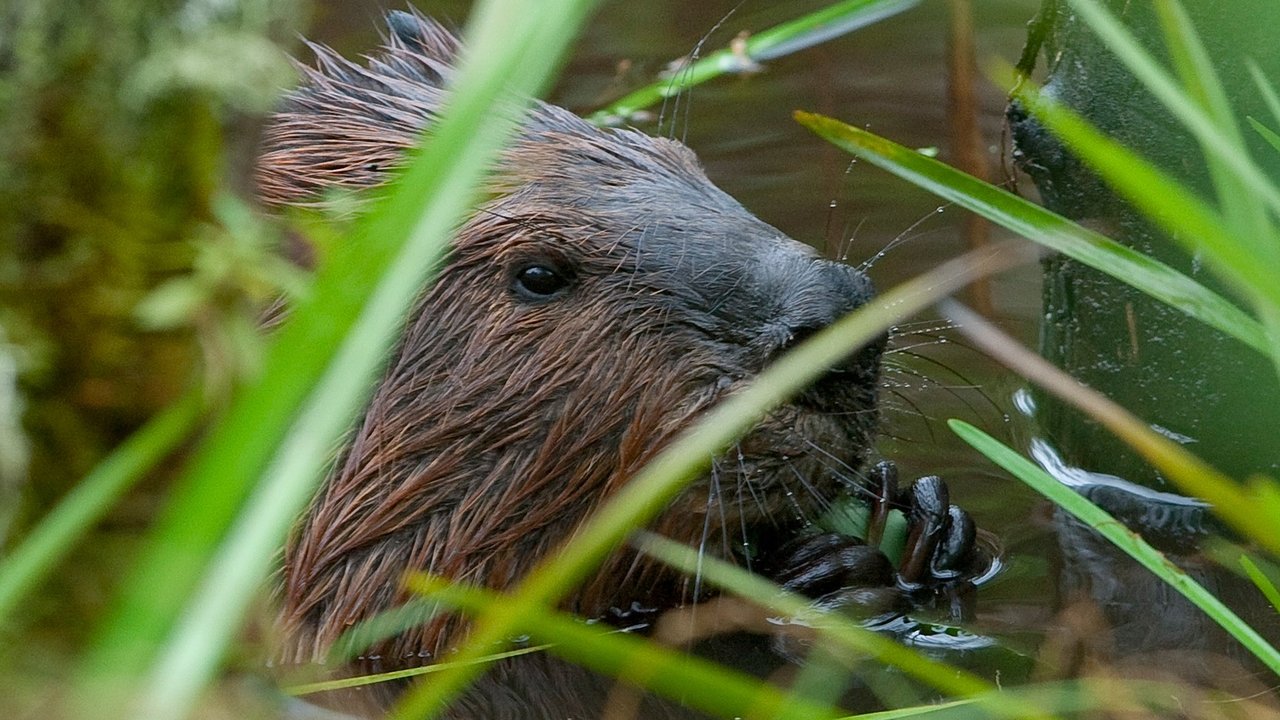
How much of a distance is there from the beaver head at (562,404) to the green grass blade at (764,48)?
0.53 metres

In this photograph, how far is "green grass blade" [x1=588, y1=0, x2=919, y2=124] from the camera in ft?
9.14

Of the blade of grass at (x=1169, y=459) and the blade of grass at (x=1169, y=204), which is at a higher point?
the blade of grass at (x=1169, y=204)

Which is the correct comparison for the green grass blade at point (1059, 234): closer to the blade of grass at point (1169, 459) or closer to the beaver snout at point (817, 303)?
the blade of grass at point (1169, 459)

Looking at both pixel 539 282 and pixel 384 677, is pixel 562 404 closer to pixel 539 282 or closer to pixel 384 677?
pixel 539 282

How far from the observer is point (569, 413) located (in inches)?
90.7

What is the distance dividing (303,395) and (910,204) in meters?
3.14

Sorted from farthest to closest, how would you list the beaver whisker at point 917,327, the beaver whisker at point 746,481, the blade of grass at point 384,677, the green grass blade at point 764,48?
the green grass blade at point 764,48 < the beaver whisker at point 917,327 < the beaver whisker at point 746,481 < the blade of grass at point 384,677

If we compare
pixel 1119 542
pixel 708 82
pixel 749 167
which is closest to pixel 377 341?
pixel 1119 542

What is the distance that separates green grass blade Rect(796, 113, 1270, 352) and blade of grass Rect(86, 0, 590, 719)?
756mm

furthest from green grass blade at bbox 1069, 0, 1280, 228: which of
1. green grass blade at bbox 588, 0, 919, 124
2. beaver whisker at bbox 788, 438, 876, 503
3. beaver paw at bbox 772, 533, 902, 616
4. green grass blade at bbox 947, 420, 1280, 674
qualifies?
green grass blade at bbox 588, 0, 919, 124

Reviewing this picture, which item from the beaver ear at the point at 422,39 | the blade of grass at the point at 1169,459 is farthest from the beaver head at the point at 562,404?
the blade of grass at the point at 1169,459

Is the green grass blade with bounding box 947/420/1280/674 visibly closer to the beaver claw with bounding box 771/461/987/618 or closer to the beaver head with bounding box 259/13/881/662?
the beaver head with bounding box 259/13/881/662

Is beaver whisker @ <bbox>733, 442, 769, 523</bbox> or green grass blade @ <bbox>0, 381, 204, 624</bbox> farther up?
green grass blade @ <bbox>0, 381, 204, 624</bbox>

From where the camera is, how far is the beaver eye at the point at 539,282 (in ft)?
7.71
